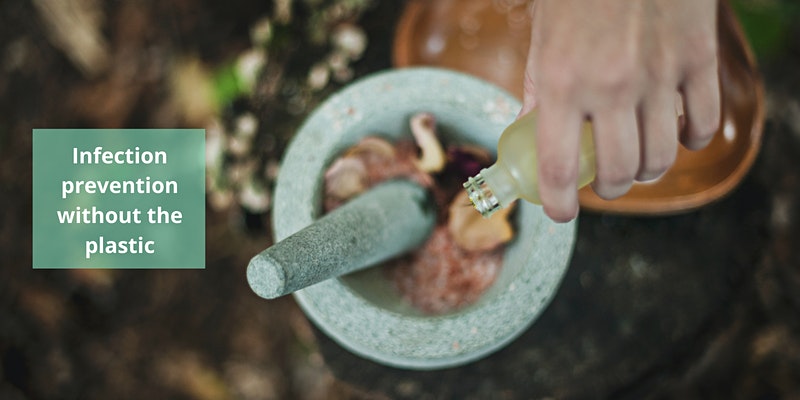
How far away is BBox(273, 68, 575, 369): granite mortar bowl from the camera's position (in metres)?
0.80

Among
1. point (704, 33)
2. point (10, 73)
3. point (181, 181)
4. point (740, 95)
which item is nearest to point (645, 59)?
point (704, 33)

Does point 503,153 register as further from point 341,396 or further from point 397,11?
point 341,396

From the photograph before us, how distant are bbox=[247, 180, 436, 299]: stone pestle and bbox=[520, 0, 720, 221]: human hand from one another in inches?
8.9

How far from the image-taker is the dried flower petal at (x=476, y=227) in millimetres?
864

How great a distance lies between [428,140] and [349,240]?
0.67 feet

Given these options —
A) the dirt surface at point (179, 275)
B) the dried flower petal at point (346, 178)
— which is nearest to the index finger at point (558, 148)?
the dried flower petal at point (346, 178)

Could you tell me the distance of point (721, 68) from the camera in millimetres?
1013

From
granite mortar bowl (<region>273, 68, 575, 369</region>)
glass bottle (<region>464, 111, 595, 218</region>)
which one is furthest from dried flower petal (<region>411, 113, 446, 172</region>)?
glass bottle (<region>464, 111, 595, 218</region>)

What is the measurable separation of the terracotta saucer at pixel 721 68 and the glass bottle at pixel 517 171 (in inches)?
14.3

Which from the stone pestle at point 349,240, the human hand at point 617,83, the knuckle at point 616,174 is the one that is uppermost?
the human hand at point 617,83

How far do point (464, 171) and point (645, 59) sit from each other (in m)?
0.35

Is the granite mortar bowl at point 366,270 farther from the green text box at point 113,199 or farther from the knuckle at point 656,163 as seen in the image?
the green text box at point 113,199

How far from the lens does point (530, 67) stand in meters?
0.70

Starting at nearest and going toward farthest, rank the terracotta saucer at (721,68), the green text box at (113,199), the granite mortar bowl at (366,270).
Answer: the granite mortar bowl at (366,270), the terracotta saucer at (721,68), the green text box at (113,199)
